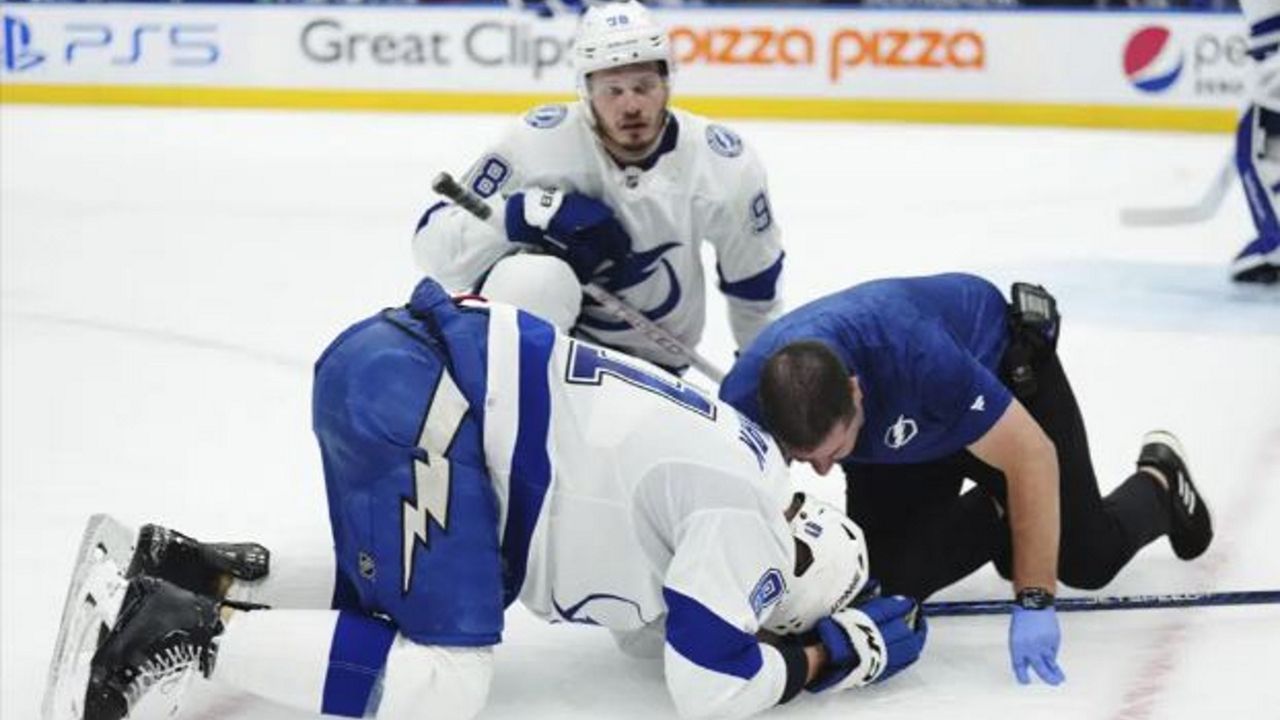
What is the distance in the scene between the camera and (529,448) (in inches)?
107

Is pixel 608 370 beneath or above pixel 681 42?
beneath

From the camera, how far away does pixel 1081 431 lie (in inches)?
133

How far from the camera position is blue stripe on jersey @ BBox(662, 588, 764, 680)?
265 centimetres

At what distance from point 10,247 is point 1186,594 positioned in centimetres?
450

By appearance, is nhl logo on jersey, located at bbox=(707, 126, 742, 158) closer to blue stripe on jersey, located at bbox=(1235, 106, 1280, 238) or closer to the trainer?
the trainer

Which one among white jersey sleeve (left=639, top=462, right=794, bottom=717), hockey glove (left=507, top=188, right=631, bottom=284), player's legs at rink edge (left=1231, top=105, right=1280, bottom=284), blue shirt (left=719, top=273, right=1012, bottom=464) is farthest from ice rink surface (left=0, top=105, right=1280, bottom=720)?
hockey glove (left=507, top=188, right=631, bottom=284)

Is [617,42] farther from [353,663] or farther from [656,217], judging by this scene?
[353,663]

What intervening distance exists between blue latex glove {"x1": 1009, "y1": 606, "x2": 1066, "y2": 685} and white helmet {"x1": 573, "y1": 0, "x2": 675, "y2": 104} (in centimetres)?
148

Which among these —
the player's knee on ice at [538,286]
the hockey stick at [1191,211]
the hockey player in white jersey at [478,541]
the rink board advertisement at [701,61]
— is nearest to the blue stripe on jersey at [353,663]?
the hockey player in white jersey at [478,541]

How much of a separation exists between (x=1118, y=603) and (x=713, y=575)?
2.96 ft

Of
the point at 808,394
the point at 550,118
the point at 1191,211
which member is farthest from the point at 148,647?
the point at 1191,211

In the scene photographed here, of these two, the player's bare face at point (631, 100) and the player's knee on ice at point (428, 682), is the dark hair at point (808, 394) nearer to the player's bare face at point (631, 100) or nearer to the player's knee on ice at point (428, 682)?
the player's knee on ice at point (428, 682)

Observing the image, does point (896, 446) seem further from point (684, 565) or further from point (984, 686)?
point (684, 565)

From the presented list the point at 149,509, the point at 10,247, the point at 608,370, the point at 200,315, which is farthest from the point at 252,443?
the point at 10,247
